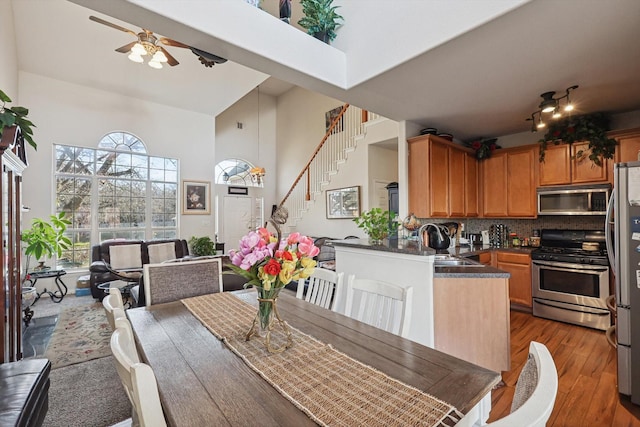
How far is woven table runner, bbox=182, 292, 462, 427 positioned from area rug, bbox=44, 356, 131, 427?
4.38 feet

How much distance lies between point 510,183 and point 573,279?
1468 mm

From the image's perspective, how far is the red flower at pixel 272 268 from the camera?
1.17m

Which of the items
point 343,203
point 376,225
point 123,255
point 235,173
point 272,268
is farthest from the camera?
point 235,173

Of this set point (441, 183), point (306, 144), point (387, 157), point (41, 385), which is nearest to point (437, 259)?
point (441, 183)

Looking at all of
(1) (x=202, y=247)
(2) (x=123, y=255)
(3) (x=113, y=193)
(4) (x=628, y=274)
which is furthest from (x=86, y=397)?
(3) (x=113, y=193)

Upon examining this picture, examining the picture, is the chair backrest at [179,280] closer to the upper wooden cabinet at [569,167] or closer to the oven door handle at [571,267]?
the oven door handle at [571,267]

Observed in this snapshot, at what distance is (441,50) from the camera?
6.82ft

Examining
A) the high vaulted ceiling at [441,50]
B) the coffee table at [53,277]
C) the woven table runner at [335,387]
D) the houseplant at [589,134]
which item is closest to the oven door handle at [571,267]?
the houseplant at [589,134]

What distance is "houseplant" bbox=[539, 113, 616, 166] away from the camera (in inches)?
132

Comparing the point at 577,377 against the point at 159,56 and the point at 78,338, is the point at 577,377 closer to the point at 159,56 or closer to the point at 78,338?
the point at 78,338

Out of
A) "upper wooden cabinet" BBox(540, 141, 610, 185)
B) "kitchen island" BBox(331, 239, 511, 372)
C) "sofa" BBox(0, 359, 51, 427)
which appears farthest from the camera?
"upper wooden cabinet" BBox(540, 141, 610, 185)

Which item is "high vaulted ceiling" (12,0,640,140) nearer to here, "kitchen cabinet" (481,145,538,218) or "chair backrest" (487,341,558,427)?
"kitchen cabinet" (481,145,538,218)

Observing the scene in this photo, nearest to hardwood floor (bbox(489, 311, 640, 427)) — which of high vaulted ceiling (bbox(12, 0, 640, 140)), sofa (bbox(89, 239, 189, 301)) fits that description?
high vaulted ceiling (bbox(12, 0, 640, 140))

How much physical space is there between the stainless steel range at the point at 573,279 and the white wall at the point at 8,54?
7.09m
